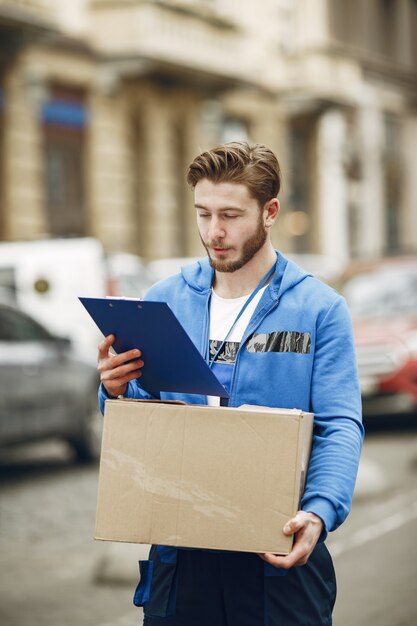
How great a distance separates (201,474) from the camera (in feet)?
Answer: 9.78

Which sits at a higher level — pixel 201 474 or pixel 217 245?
pixel 217 245

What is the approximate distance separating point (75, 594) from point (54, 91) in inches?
765

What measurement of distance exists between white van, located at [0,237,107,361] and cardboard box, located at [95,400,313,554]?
11224mm

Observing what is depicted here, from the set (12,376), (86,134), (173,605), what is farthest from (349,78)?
(173,605)

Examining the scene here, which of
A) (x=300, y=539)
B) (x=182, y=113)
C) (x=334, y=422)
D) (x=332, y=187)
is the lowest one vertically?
(x=300, y=539)

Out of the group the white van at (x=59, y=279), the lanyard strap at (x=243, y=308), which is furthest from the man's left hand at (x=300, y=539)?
the white van at (x=59, y=279)

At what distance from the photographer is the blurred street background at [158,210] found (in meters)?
7.64

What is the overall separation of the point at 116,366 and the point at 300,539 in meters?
0.61

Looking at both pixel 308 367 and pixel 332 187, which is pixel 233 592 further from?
pixel 332 187

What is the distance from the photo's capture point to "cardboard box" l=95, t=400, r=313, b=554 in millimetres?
2932

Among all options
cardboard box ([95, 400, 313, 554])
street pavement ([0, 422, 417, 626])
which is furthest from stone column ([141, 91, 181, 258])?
cardboard box ([95, 400, 313, 554])

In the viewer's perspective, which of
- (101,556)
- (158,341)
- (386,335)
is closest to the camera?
(158,341)

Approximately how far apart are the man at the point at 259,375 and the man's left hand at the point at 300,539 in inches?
3.1

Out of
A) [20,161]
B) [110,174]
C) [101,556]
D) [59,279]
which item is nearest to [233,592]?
[101,556]
